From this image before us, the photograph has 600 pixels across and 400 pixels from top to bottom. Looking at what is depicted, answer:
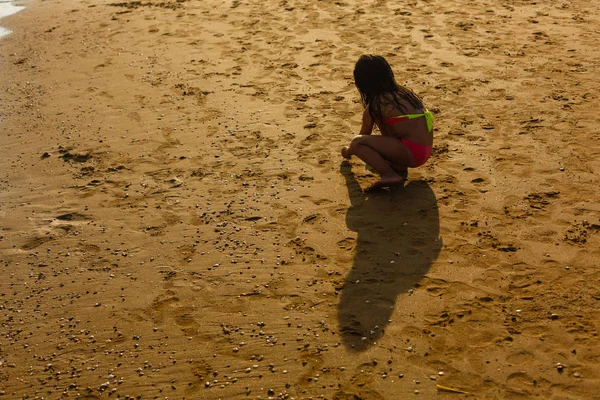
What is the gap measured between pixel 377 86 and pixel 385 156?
0.48 metres

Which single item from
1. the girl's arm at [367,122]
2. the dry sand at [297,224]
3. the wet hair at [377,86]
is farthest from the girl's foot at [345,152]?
the wet hair at [377,86]

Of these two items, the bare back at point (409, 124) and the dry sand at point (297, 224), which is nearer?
the dry sand at point (297, 224)

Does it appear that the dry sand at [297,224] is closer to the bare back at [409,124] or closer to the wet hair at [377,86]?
the bare back at [409,124]

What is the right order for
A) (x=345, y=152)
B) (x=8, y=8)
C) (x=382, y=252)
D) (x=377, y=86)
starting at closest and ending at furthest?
(x=382, y=252) → (x=377, y=86) → (x=345, y=152) → (x=8, y=8)

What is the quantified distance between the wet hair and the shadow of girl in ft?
1.82

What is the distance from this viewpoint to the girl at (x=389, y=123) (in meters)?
4.63

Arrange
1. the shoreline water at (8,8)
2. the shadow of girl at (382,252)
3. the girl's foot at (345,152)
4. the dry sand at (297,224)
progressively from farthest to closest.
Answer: the shoreline water at (8,8) < the girl's foot at (345,152) < the shadow of girl at (382,252) < the dry sand at (297,224)

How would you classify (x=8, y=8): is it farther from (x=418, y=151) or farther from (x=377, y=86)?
(x=418, y=151)

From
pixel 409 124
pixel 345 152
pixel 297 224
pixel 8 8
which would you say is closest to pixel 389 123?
pixel 409 124

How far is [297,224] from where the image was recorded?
14.6 ft

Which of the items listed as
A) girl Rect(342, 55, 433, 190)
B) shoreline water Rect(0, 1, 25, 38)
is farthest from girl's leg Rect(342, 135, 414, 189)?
shoreline water Rect(0, 1, 25, 38)

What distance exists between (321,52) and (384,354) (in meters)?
4.50

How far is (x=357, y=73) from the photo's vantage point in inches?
183

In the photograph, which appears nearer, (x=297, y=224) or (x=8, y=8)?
(x=297, y=224)
